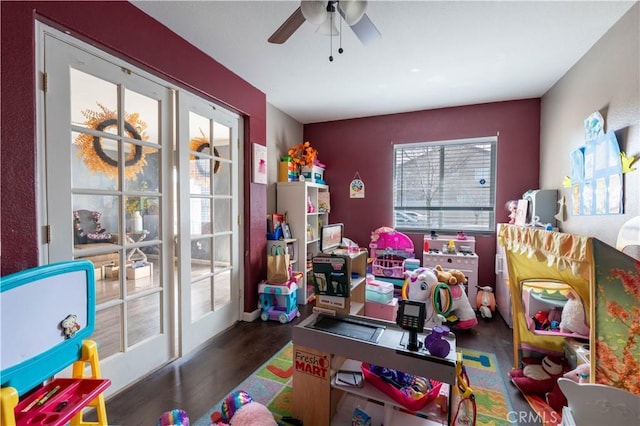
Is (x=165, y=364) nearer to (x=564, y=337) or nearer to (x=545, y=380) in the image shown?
(x=545, y=380)

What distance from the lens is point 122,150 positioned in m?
1.88

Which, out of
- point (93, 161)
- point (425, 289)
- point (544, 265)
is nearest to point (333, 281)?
point (425, 289)

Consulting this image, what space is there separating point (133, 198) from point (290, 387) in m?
1.74

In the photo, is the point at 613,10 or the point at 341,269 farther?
the point at 613,10

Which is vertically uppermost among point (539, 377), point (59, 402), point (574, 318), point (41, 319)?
point (41, 319)

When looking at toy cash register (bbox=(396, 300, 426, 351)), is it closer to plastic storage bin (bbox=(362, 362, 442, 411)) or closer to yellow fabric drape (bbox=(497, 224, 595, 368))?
plastic storage bin (bbox=(362, 362, 442, 411))

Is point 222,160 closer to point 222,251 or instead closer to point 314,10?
point 222,251

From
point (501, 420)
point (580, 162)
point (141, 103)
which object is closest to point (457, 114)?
point (580, 162)

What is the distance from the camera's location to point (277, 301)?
10.2 ft

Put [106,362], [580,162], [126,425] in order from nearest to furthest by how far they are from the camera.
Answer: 1. [126,425]
2. [106,362]
3. [580,162]

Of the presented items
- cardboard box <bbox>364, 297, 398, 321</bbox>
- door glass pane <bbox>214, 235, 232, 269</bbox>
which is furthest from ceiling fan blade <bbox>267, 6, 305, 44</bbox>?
cardboard box <bbox>364, 297, 398, 321</bbox>

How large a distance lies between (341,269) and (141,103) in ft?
6.11

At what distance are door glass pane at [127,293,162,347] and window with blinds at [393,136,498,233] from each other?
3.14 metres

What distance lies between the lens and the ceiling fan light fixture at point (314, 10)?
142 centimetres
